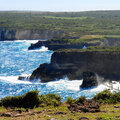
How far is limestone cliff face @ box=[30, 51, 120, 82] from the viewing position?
205 ft

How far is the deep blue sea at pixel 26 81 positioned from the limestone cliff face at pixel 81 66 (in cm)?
139

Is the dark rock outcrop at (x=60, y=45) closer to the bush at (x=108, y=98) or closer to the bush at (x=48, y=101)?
the bush at (x=108, y=98)

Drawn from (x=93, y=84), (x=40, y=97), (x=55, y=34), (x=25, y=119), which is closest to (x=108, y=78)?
(x=93, y=84)

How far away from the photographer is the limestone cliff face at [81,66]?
62.4 meters

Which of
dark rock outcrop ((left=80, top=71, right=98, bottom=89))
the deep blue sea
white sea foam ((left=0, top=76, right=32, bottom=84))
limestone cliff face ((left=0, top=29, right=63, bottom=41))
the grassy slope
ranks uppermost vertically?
the grassy slope

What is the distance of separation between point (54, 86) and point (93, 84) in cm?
647

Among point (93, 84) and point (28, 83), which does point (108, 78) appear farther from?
point (28, 83)

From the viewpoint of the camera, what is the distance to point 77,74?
6319cm

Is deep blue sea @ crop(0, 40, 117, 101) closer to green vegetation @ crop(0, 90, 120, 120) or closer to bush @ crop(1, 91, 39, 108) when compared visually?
bush @ crop(1, 91, 39, 108)

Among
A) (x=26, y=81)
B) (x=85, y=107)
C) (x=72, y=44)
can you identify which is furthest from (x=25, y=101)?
(x=72, y=44)

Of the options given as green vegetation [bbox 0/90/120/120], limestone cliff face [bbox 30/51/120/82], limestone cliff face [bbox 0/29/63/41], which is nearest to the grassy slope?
green vegetation [bbox 0/90/120/120]

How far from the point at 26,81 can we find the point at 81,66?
10.1m

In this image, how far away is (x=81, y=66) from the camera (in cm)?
6431

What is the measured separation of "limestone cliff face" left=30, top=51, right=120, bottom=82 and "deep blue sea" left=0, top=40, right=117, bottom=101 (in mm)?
1387
